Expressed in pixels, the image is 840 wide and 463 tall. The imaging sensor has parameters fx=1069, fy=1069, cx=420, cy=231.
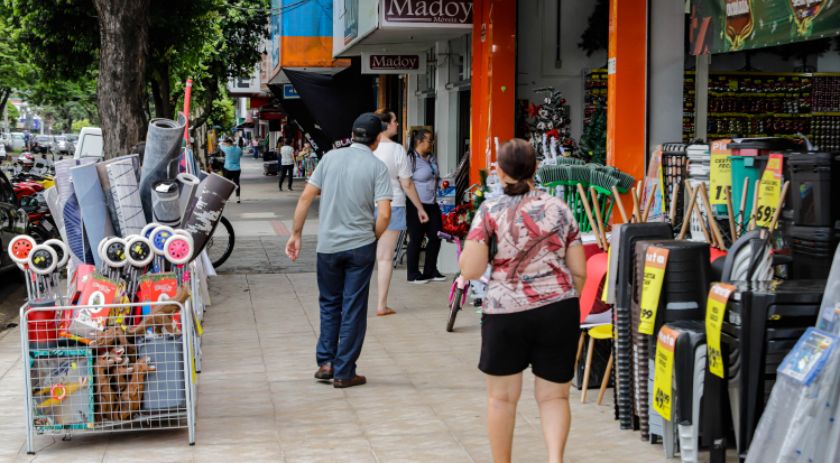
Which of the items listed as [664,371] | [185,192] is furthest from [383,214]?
[664,371]

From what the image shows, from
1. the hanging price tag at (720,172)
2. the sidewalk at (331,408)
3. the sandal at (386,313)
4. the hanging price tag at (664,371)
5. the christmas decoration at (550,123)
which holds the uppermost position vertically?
the christmas decoration at (550,123)

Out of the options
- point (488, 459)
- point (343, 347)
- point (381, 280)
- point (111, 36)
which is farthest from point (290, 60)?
point (488, 459)

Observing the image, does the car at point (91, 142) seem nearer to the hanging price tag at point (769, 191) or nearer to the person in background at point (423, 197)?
the person in background at point (423, 197)

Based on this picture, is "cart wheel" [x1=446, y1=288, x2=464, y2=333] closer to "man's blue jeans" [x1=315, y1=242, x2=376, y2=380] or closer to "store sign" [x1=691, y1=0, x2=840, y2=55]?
"man's blue jeans" [x1=315, y1=242, x2=376, y2=380]

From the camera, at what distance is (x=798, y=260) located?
17.4ft

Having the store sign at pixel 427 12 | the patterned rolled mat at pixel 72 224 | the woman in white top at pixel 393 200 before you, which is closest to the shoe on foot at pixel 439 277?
the woman in white top at pixel 393 200

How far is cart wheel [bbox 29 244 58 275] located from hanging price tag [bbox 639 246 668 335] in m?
3.33

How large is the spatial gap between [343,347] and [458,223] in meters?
3.62

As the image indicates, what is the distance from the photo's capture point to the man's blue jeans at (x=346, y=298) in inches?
279

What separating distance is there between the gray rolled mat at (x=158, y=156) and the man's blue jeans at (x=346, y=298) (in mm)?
1177

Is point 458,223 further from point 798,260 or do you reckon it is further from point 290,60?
point 290,60

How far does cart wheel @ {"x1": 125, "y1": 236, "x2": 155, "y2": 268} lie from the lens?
599 centimetres

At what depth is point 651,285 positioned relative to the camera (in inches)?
213

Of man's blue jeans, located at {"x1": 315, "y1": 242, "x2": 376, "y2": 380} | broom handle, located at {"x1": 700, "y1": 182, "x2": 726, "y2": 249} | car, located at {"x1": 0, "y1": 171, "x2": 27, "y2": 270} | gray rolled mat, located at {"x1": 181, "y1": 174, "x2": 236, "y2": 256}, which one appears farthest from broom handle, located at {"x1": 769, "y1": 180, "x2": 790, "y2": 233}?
car, located at {"x1": 0, "y1": 171, "x2": 27, "y2": 270}
